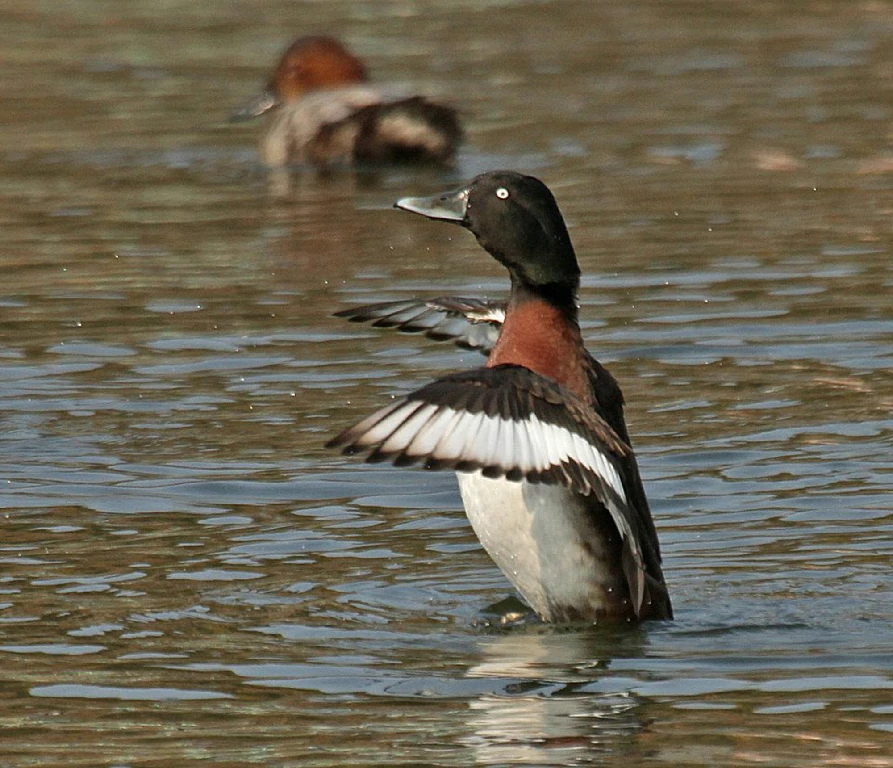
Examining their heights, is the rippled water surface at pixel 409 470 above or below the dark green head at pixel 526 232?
below

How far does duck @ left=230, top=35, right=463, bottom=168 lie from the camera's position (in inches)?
627

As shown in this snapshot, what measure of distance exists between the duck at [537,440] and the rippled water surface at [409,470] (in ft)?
0.70

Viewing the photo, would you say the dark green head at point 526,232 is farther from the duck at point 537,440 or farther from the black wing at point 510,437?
the black wing at point 510,437

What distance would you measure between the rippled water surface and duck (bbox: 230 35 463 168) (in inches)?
10.6

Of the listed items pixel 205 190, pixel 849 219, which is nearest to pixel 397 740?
pixel 849 219

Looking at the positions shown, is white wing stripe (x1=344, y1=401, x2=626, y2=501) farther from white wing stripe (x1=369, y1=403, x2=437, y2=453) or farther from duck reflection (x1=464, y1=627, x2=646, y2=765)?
duck reflection (x1=464, y1=627, x2=646, y2=765)

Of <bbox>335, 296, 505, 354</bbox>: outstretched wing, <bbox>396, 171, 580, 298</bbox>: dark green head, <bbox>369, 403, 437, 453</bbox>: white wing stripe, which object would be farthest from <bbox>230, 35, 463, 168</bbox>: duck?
<bbox>369, 403, 437, 453</bbox>: white wing stripe

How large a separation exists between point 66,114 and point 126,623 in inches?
518

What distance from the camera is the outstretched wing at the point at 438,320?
7.79 m

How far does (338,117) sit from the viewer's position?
16.5m

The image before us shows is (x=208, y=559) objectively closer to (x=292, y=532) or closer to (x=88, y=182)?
(x=292, y=532)

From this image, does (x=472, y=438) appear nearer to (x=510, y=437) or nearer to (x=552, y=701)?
(x=510, y=437)

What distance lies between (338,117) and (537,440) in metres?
10.9

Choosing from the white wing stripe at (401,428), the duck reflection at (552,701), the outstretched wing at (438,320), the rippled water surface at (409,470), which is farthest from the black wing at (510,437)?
the outstretched wing at (438,320)
